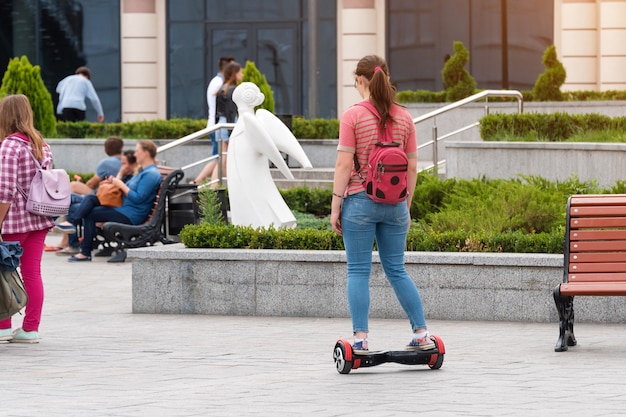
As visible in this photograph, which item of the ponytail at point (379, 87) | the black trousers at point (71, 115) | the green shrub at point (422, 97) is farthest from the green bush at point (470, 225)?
the black trousers at point (71, 115)

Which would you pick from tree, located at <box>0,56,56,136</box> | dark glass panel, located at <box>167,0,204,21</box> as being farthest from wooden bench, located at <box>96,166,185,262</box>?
Answer: dark glass panel, located at <box>167,0,204,21</box>

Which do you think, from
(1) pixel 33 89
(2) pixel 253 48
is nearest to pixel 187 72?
(2) pixel 253 48

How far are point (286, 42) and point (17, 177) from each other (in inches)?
781

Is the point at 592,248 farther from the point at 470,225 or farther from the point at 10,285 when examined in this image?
the point at 10,285

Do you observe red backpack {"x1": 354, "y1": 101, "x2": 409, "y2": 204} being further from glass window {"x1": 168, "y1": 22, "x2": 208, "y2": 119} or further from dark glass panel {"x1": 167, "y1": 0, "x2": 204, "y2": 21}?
dark glass panel {"x1": 167, "y1": 0, "x2": 204, "y2": 21}

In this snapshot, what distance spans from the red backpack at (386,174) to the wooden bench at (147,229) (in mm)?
7322

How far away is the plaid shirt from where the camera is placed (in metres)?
9.60

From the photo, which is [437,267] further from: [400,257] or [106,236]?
[106,236]

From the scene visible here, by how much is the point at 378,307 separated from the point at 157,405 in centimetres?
399

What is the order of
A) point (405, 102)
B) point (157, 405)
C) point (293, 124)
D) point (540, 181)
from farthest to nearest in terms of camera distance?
point (405, 102), point (293, 124), point (540, 181), point (157, 405)

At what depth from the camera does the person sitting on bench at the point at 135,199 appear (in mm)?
15164

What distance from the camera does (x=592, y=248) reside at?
9336 mm

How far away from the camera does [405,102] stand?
82.1ft

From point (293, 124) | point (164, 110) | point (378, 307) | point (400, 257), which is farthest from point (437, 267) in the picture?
point (164, 110)
